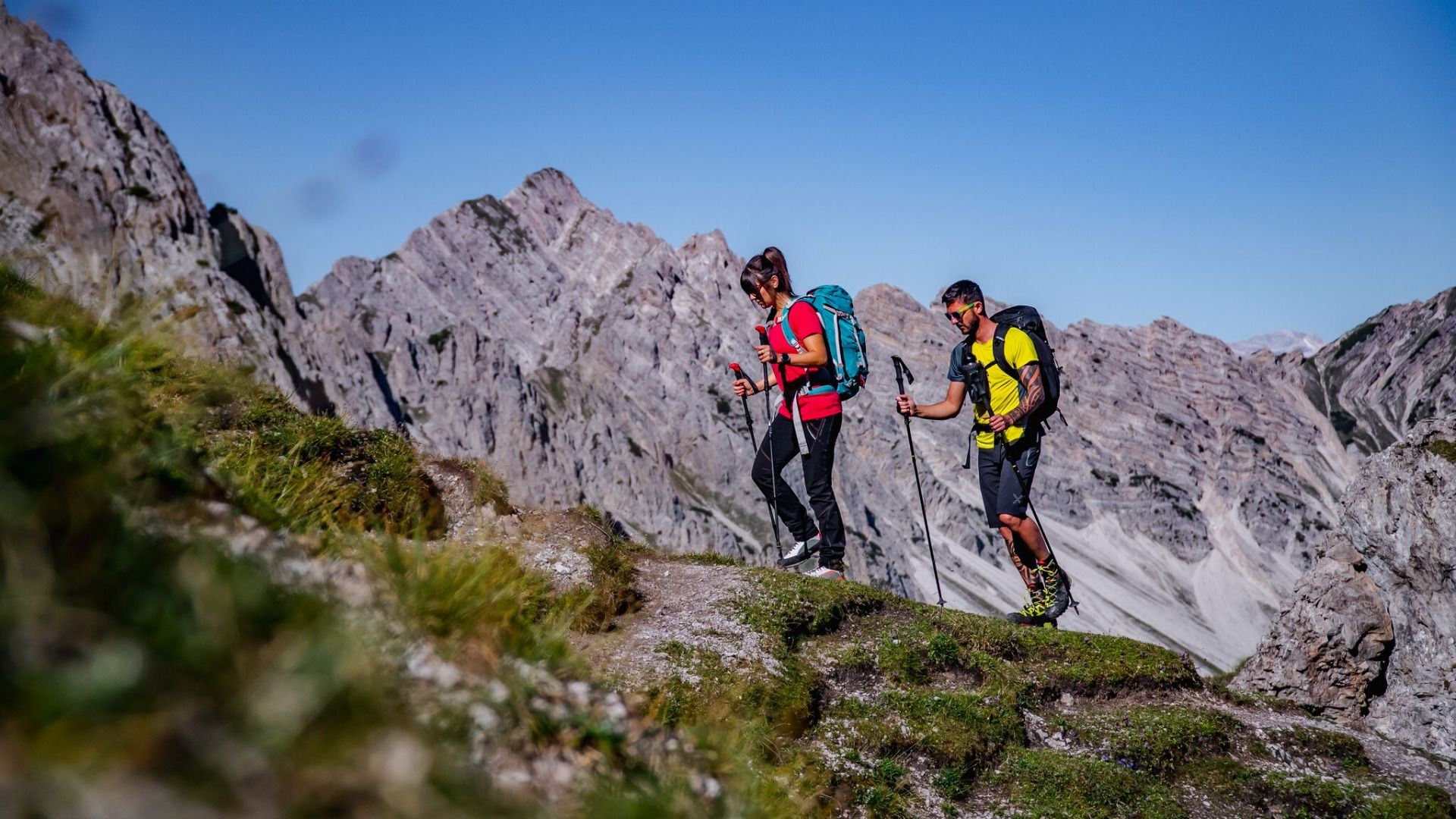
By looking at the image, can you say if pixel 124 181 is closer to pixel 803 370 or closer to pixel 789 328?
pixel 789 328

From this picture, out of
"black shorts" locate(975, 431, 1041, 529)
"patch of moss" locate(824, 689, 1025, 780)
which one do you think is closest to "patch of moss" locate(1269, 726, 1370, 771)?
"patch of moss" locate(824, 689, 1025, 780)

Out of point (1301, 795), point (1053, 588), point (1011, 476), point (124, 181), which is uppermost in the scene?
point (124, 181)

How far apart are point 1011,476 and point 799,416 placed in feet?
10.7

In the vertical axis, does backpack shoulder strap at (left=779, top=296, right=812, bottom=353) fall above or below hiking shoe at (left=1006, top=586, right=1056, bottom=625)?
above

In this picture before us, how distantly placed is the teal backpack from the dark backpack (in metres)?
2.02

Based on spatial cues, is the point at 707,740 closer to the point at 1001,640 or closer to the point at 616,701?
the point at 616,701

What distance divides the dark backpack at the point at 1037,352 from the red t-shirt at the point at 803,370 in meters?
2.50

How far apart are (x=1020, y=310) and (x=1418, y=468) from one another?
37.7 feet

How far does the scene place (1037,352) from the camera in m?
12.3

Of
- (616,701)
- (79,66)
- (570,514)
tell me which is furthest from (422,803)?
(79,66)

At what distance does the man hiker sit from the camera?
479 inches

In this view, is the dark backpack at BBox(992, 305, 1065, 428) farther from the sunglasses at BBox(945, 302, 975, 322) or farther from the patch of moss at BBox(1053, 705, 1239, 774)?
the patch of moss at BBox(1053, 705, 1239, 774)

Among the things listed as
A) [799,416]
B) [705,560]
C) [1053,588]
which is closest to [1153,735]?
[1053,588]

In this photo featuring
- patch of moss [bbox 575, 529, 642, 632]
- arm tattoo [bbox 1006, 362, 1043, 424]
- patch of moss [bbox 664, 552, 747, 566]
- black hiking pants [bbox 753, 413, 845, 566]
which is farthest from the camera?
patch of moss [bbox 664, 552, 747, 566]
